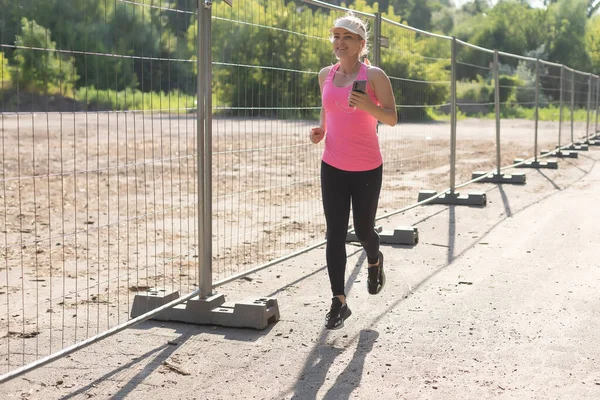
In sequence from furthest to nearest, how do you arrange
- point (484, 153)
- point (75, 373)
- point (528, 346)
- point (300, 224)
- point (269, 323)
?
point (484, 153)
point (300, 224)
point (269, 323)
point (528, 346)
point (75, 373)

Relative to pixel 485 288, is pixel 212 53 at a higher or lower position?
higher

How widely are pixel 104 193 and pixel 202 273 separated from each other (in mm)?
7541

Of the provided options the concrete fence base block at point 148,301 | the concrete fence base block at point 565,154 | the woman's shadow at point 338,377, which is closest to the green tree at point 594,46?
the concrete fence base block at point 565,154

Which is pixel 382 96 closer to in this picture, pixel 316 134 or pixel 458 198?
pixel 316 134

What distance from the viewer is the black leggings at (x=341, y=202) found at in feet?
19.1

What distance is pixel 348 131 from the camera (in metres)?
5.73

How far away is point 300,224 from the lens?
34.6ft

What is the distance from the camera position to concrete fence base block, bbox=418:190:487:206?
12.1 meters

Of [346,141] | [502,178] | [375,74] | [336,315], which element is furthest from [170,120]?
[502,178]

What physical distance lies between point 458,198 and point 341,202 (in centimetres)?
662

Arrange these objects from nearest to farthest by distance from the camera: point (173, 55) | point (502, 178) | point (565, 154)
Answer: point (173, 55)
point (502, 178)
point (565, 154)

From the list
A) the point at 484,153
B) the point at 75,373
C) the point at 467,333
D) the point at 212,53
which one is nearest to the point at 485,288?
the point at 467,333

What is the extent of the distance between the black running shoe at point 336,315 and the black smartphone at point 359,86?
1.36m

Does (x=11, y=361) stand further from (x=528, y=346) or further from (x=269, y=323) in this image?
(x=528, y=346)
